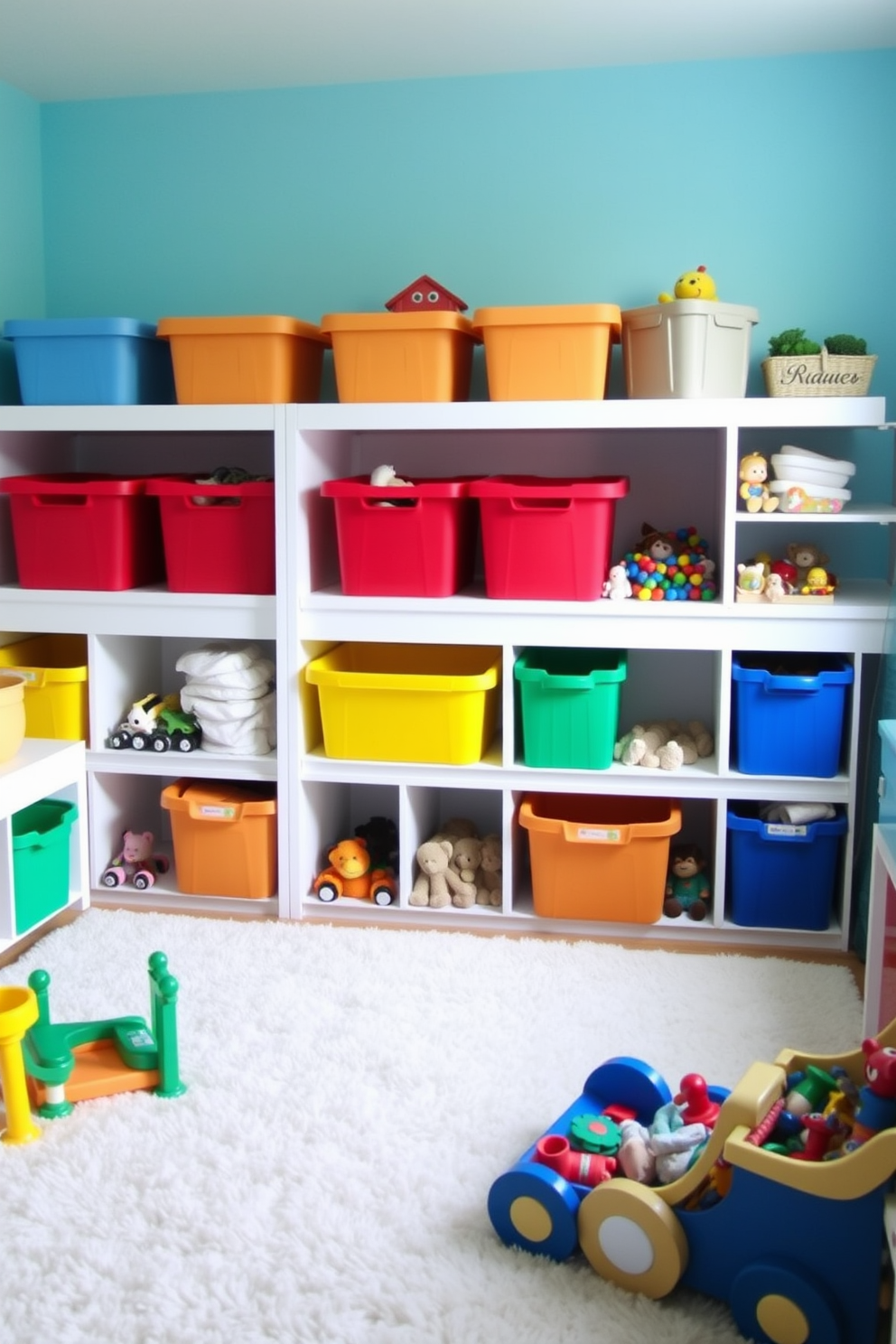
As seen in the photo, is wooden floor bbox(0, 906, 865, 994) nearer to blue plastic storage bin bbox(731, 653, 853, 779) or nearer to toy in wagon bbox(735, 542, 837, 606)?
blue plastic storage bin bbox(731, 653, 853, 779)

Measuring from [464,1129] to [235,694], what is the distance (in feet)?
4.27

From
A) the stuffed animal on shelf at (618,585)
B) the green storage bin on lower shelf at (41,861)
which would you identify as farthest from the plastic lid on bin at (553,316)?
the green storage bin on lower shelf at (41,861)

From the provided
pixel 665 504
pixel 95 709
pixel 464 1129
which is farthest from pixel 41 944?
pixel 665 504

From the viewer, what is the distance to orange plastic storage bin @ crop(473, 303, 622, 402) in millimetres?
2760

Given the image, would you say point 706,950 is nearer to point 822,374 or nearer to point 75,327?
point 822,374

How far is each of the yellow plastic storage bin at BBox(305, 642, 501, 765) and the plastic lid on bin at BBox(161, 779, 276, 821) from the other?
0.23 metres

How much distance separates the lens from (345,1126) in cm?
211

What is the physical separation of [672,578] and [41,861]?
1.56 m

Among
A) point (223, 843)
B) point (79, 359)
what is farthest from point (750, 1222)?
point (79, 359)

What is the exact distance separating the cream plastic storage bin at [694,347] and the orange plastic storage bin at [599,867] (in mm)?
974

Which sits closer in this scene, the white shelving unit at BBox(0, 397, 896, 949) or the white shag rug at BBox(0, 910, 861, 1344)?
the white shag rug at BBox(0, 910, 861, 1344)

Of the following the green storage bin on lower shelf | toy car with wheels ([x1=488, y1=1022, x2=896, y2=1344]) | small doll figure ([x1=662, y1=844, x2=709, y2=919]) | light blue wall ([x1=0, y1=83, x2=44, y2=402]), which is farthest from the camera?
light blue wall ([x1=0, y1=83, x2=44, y2=402])

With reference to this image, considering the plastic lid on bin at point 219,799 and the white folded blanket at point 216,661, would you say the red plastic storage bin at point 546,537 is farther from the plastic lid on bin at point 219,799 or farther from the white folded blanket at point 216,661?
the plastic lid on bin at point 219,799

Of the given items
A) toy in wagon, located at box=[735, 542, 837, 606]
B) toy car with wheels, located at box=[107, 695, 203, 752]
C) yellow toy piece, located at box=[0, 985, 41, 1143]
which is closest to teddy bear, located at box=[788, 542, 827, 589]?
toy in wagon, located at box=[735, 542, 837, 606]
